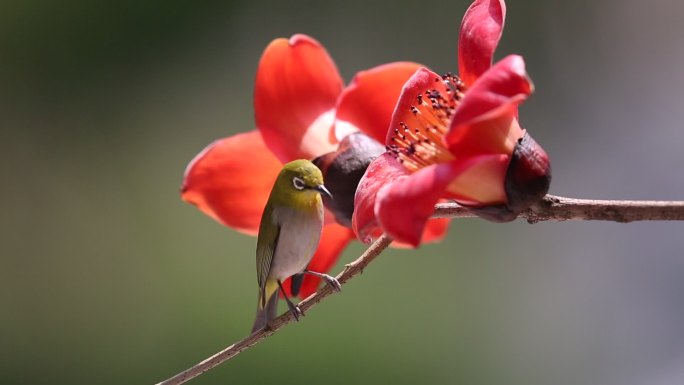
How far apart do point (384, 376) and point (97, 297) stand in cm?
48

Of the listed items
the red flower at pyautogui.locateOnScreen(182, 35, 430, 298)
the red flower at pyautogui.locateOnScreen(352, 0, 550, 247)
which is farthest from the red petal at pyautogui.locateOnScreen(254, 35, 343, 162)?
the red flower at pyautogui.locateOnScreen(352, 0, 550, 247)

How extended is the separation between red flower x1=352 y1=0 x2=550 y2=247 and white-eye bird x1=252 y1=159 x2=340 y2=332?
5 centimetres

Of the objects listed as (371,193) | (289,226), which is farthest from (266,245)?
(371,193)

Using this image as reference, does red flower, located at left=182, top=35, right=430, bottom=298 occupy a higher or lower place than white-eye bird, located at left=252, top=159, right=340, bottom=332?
higher

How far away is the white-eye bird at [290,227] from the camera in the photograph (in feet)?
1.18

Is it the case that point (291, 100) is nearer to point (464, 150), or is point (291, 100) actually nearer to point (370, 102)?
point (370, 102)

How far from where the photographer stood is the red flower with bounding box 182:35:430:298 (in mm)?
424

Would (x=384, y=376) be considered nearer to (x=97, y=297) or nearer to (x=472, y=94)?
(x=97, y=297)

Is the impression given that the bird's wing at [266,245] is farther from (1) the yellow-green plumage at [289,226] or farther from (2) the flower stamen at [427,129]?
(2) the flower stamen at [427,129]

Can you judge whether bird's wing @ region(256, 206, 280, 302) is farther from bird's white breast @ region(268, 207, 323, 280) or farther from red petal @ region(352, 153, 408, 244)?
red petal @ region(352, 153, 408, 244)

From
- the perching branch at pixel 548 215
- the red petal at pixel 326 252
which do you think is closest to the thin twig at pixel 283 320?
the perching branch at pixel 548 215

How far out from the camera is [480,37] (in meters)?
0.30

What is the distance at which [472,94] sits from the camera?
9.6 inches

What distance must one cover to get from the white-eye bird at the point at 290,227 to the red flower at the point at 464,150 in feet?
0.16
